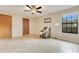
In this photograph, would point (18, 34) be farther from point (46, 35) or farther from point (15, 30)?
point (46, 35)

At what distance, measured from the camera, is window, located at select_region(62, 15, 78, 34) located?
21.3ft

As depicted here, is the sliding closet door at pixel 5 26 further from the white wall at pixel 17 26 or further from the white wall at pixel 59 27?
the white wall at pixel 59 27

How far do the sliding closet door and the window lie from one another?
4.50 m

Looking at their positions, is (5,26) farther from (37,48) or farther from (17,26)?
(37,48)

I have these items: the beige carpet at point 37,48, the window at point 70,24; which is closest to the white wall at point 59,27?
the window at point 70,24

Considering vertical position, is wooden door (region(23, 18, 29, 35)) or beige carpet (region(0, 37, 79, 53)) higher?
wooden door (region(23, 18, 29, 35))

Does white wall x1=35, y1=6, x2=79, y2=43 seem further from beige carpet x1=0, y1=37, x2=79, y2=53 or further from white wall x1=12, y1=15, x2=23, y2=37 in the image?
white wall x1=12, y1=15, x2=23, y2=37

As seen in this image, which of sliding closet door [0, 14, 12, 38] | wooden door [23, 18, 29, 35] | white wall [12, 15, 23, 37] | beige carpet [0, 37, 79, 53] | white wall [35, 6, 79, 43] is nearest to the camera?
beige carpet [0, 37, 79, 53]

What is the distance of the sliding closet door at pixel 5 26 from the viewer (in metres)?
7.74

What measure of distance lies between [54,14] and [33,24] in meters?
3.97

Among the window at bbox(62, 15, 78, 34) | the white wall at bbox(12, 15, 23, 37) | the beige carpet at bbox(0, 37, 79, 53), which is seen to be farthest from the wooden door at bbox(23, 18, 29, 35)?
the beige carpet at bbox(0, 37, 79, 53)

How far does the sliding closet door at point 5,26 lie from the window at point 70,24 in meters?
4.50

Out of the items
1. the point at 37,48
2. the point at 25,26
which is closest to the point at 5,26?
the point at 25,26
